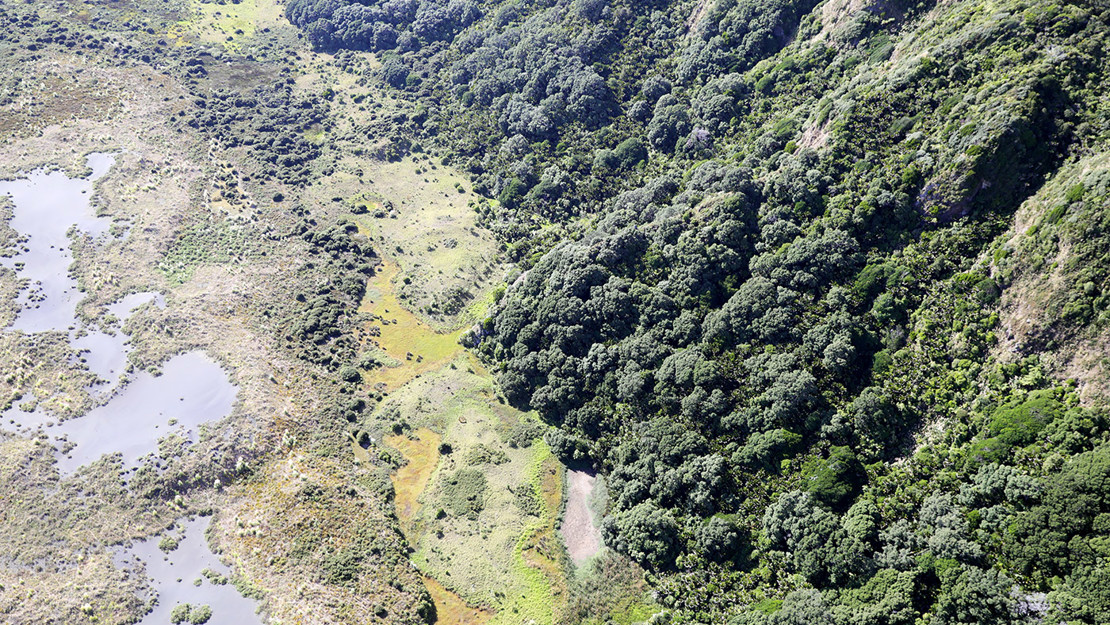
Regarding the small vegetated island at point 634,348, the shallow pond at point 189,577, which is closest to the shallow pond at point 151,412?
the small vegetated island at point 634,348

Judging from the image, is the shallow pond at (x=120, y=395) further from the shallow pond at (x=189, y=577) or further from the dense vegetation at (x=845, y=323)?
the dense vegetation at (x=845, y=323)

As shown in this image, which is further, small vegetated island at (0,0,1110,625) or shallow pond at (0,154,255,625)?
shallow pond at (0,154,255,625)

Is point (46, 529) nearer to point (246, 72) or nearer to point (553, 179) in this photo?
point (553, 179)

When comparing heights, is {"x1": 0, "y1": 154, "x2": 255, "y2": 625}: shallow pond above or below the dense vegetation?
below

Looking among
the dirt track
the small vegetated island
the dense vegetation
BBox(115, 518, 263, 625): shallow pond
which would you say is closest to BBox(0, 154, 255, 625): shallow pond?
BBox(115, 518, 263, 625): shallow pond

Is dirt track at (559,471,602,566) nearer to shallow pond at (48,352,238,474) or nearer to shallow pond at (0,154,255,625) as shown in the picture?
shallow pond at (0,154,255,625)

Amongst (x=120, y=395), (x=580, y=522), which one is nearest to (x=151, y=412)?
(x=120, y=395)

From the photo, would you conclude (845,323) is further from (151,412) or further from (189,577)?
(151,412)
